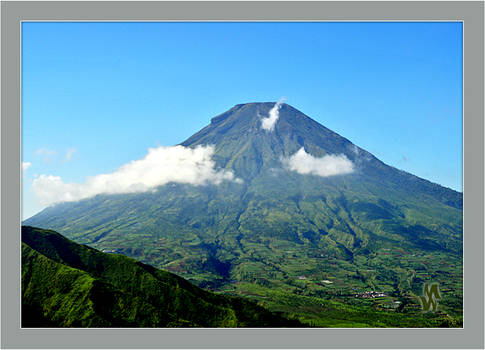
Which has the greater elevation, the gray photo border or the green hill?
the gray photo border

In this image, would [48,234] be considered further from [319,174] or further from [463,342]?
[319,174]

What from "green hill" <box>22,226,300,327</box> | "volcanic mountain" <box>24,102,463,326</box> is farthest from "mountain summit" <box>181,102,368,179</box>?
"green hill" <box>22,226,300,327</box>

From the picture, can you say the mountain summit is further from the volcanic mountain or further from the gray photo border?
the gray photo border
